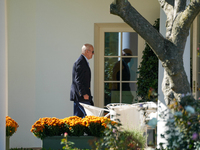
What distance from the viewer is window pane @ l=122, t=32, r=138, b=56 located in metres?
6.39

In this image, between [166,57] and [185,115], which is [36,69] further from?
[185,115]

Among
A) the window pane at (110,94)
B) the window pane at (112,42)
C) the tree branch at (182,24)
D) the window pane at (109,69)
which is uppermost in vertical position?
the window pane at (112,42)

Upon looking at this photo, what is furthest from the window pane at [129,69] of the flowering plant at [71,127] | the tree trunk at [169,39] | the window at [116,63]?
the tree trunk at [169,39]

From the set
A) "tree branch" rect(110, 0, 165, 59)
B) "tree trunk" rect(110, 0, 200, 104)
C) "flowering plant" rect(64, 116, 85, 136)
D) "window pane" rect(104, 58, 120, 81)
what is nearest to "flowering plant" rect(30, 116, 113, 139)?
"flowering plant" rect(64, 116, 85, 136)

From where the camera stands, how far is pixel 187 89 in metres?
3.09

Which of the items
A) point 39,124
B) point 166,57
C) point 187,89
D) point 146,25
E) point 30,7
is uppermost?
point 30,7

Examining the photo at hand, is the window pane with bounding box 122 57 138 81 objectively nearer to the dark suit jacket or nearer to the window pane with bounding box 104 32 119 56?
the window pane with bounding box 104 32 119 56

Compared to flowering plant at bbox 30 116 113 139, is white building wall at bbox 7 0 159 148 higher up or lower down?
higher up

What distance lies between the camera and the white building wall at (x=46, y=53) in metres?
6.25

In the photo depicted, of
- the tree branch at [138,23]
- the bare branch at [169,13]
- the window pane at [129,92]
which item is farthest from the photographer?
the window pane at [129,92]

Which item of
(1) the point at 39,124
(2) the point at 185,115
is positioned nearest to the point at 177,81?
(2) the point at 185,115

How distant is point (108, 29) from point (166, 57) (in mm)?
3513

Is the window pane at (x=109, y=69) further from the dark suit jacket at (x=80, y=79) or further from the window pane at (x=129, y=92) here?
the dark suit jacket at (x=80, y=79)

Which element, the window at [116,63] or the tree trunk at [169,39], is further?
the window at [116,63]
